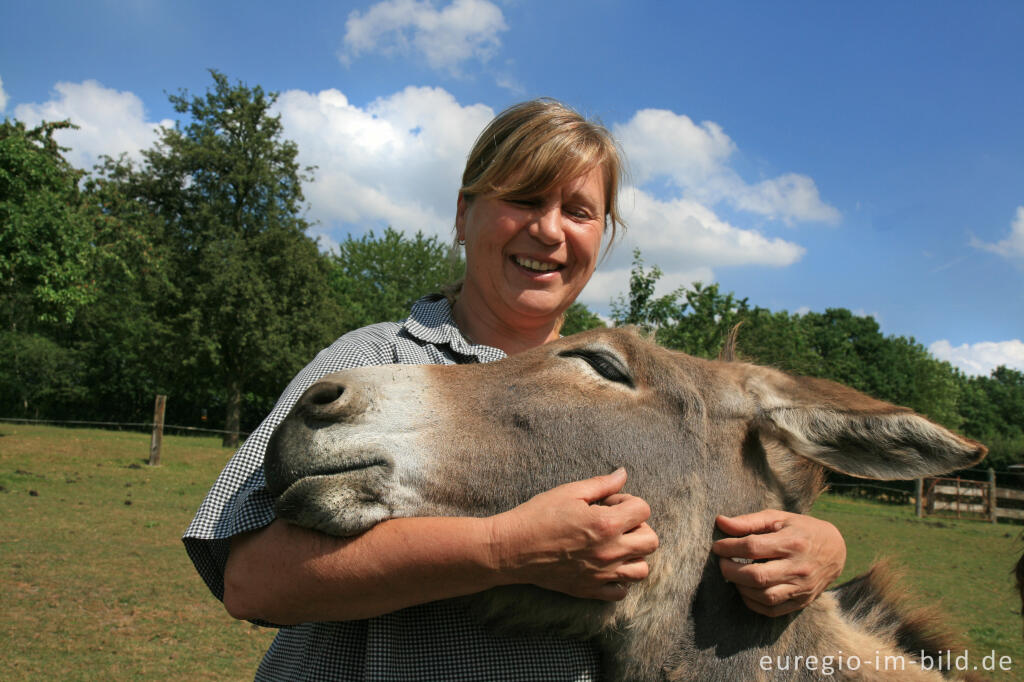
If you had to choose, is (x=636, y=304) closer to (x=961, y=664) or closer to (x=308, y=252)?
(x=961, y=664)

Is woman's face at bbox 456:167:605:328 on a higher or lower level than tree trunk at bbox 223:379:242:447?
higher

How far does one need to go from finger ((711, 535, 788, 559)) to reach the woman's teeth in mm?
1365

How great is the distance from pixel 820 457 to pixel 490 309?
57.0 inches

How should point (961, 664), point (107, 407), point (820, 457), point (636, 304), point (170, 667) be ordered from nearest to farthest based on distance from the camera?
point (820, 457)
point (961, 664)
point (170, 667)
point (636, 304)
point (107, 407)

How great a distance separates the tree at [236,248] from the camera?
33531 mm

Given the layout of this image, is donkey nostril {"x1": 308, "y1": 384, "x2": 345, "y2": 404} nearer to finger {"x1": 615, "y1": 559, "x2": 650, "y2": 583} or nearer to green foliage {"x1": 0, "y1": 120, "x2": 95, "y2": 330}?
finger {"x1": 615, "y1": 559, "x2": 650, "y2": 583}

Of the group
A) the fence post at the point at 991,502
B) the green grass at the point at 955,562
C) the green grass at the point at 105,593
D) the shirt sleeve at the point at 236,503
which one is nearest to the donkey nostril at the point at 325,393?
the shirt sleeve at the point at 236,503

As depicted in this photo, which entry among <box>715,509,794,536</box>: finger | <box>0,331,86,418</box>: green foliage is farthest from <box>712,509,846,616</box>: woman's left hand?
<box>0,331,86,418</box>: green foliage

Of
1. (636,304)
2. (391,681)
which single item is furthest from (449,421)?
(636,304)

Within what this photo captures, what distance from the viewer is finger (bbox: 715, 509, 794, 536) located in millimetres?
2262

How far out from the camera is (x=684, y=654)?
7.32 feet

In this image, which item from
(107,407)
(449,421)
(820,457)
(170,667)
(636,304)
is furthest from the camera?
(107,407)

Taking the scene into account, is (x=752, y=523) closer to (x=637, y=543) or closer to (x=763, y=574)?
(x=763, y=574)

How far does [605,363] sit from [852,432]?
896 mm
